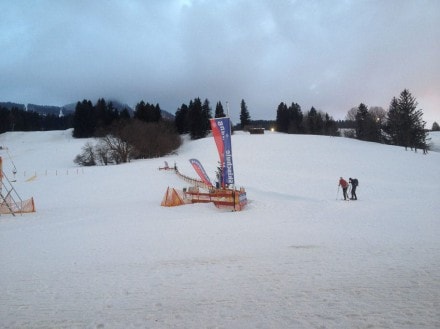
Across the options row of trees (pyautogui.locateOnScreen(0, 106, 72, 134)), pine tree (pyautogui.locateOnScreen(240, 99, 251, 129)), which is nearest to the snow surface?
pine tree (pyautogui.locateOnScreen(240, 99, 251, 129))

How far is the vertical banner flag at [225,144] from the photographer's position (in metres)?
19.0

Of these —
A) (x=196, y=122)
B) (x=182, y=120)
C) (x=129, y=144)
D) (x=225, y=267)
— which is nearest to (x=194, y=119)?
(x=196, y=122)

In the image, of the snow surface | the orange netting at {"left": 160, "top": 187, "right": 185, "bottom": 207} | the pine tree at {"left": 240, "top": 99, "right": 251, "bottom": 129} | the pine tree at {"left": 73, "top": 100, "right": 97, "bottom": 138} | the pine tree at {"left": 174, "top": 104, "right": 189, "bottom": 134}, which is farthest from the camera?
the pine tree at {"left": 240, "top": 99, "right": 251, "bottom": 129}

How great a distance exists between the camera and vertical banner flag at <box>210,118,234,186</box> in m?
19.0

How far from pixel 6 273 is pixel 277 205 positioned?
1462cm

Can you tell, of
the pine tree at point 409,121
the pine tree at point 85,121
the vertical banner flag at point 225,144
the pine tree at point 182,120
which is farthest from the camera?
the pine tree at point 182,120

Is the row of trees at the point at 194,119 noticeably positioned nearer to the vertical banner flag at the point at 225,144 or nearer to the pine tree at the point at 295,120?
the pine tree at the point at 295,120

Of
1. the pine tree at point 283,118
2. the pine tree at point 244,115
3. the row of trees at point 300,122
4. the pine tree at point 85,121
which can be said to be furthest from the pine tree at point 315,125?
the pine tree at point 85,121

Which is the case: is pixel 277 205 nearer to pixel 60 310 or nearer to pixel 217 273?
pixel 217 273

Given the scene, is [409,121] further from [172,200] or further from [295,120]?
[172,200]

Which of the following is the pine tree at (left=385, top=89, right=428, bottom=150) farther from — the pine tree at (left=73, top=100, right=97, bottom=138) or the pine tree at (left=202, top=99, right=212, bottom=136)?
the pine tree at (left=73, top=100, right=97, bottom=138)

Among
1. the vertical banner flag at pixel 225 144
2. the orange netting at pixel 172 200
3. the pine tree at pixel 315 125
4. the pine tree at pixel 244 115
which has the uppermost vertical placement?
the pine tree at pixel 244 115

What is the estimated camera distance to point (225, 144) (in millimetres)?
18922

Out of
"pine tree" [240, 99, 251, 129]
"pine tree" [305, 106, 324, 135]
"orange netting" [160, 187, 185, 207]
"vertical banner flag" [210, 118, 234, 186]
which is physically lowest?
"orange netting" [160, 187, 185, 207]
